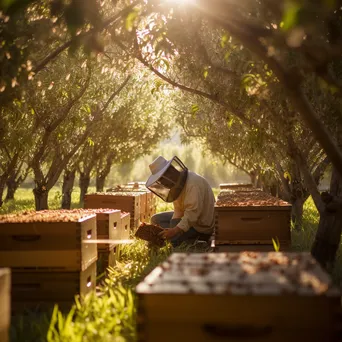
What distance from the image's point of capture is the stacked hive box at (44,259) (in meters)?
4.82

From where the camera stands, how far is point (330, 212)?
553cm

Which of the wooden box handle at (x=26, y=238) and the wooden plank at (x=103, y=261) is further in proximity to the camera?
the wooden plank at (x=103, y=261)

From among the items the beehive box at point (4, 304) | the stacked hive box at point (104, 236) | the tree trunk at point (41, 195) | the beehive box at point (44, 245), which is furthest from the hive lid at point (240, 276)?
the tree trunk at point (41, 195)

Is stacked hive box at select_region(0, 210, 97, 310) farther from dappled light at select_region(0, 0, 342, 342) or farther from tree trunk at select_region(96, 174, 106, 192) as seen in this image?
tree trunk at select_region(96, 174, 106, 192)

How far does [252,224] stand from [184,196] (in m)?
2.46

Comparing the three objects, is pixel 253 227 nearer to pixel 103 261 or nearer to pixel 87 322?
pixel 103 261

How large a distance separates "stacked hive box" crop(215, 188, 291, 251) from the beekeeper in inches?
64.9

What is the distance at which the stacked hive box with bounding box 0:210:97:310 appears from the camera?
15.8 ft

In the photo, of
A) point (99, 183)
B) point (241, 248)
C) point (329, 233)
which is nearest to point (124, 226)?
point (241, 248)

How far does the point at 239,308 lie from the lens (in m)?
2.67

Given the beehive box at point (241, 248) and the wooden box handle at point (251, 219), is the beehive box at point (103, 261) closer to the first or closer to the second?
the beehive box at point (241, 248)

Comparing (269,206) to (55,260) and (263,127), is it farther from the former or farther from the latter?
(55,260)

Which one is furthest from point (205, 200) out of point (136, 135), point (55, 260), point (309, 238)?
point (136, 135)

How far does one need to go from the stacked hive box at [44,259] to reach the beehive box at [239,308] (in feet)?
6.88
